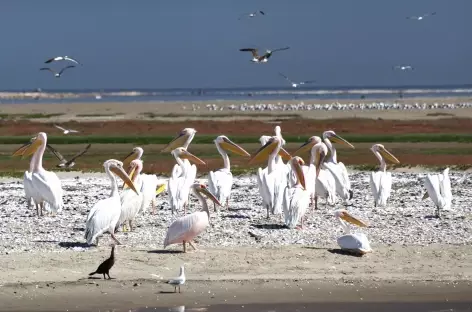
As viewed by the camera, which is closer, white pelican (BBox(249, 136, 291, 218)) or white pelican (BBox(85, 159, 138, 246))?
white pelican (BBox(85, 159, 138, 246))

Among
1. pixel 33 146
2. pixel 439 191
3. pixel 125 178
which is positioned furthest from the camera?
pixel 33 146

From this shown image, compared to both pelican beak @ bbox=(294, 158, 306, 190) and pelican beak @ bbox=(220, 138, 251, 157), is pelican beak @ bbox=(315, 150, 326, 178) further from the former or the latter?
pelican beak @ bbox=(294, 158, 306, 190)

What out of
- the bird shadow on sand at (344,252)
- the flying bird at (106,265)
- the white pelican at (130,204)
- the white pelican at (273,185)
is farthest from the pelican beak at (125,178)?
the flying bird at (106,265)

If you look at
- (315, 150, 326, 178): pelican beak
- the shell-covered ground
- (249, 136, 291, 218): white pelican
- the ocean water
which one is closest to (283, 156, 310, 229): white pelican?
the shell-covered ground

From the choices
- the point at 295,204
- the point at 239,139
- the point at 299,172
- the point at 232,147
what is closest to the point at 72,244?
the point at 295,204

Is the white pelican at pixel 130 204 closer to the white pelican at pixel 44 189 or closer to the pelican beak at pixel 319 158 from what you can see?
the white pelican at pixel 44 189

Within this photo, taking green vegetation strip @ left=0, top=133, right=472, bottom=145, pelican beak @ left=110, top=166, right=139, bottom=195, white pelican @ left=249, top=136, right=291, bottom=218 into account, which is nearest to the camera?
pelican beak @ left=110, top=166, right=139, bottom=195

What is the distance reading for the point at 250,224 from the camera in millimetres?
12805

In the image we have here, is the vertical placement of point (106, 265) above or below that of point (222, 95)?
below

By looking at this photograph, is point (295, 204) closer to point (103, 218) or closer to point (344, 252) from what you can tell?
point (344, 252)

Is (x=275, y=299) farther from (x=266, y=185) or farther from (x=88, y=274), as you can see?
(x=266, y=185)

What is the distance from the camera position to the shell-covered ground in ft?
38.0

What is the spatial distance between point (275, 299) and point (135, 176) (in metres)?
4.59

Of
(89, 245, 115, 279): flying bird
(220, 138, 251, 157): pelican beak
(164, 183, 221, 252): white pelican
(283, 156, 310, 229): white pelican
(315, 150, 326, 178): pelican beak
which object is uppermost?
(220, 138, 251, 157): pelican beak
